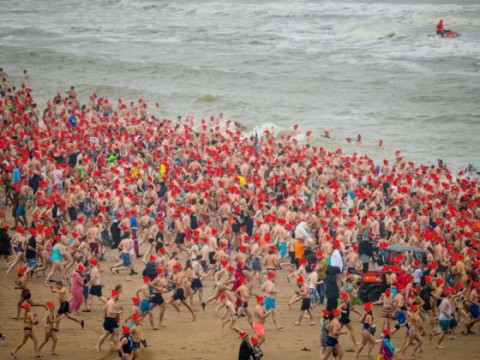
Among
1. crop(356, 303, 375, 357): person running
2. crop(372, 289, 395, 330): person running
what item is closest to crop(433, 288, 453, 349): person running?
crop(372, 289, 395, 330): person running

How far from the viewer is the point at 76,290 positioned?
1655 cm

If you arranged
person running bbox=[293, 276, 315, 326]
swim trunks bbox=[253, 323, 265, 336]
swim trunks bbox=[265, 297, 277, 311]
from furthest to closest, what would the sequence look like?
person running bbox=[293, 276, 315, 326] → swim trunks bbox=[265, 297, 277, 311] → swim trunks bbox=[253, 323, 265, 336]

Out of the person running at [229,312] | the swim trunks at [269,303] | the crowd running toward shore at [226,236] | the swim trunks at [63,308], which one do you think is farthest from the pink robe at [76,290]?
the swim trunks at [269,303]

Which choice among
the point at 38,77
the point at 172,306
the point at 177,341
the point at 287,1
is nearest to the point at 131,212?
the point at 172,306

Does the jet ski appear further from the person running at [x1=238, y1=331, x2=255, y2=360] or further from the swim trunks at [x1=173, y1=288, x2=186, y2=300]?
the person running at [x1=238, y1=331, x2=255, y2=360]

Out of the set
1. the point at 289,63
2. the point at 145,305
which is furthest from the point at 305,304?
the point at 289,63

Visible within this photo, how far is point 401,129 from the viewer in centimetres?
3994

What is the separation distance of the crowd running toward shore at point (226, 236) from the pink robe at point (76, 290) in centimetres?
3

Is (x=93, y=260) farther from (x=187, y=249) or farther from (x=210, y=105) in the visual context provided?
(x=210, y=105)

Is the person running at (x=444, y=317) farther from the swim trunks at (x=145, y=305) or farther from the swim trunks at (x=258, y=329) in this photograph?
the swim trunks at (x=145, y=305)

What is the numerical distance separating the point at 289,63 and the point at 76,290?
130 ft

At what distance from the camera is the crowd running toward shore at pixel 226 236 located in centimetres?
1612

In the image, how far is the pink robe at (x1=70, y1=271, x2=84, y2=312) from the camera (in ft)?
54.2

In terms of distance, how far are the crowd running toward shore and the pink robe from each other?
1.2 inches
